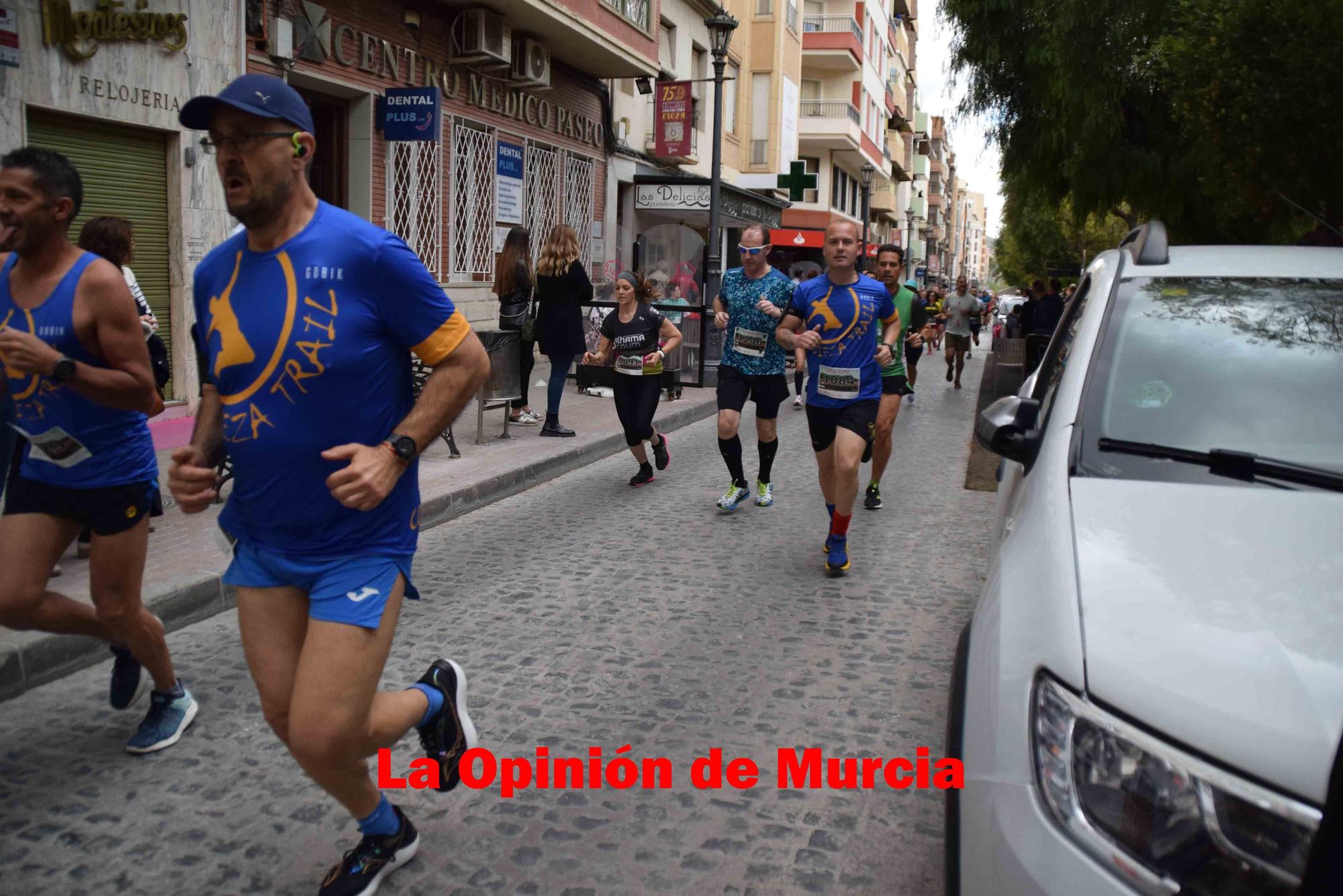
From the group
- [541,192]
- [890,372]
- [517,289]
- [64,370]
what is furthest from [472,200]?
[64,370]

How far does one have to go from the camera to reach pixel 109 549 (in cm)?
373

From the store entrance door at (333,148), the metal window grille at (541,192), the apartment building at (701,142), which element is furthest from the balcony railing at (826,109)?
the store entrance door at (333,148)

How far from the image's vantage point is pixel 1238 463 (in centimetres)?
273

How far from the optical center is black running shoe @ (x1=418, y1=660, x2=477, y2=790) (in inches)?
124

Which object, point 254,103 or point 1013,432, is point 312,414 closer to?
point 254,103

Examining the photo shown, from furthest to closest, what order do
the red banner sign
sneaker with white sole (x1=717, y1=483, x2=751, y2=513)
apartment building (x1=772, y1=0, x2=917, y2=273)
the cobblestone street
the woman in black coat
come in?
apartment building (x1=772, y1=0, x2=917, y2=273)
the red banner sign
the woman in black coat
sneaker with white sole (x1=717, y1=483, x2=751, y2=513)
the cobblestone street

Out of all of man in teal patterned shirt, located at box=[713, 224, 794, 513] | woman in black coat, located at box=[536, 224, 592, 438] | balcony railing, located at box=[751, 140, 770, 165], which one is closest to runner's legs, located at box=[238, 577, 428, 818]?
man in teal patterned shirt, located at box=[713, 224, 794, 513]

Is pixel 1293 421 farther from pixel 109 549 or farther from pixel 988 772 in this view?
pixel 109 549

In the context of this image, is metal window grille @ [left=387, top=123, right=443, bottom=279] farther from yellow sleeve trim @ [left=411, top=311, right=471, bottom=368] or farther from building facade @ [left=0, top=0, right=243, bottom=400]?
yellow sleeve trim @ [left=411, top=311, right=471, bottom=368]

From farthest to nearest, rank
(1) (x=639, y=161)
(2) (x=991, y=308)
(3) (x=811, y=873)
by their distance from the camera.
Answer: (2) (x=991, y=308) → (1) (x=639, y=161) → (3) (x=811, y=873)

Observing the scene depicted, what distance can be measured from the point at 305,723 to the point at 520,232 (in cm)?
983

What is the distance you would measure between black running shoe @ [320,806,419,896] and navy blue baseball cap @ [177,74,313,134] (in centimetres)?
179

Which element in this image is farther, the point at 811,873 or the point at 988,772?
the point at 811,873

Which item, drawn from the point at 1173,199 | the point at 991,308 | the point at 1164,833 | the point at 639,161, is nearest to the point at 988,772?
the point at 1164,833
